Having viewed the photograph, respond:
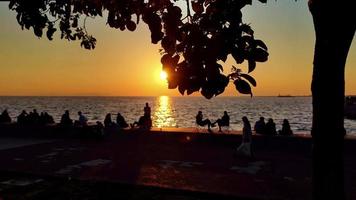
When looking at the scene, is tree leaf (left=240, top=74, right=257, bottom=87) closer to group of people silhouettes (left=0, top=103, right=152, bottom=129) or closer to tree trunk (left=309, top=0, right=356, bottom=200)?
tree trunk (left=309, top=0, right=356, bottom=200)

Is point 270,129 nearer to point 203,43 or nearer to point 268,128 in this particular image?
point 268,128

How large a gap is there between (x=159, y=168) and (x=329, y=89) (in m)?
9.94

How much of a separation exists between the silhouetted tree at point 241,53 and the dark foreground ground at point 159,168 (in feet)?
19.3

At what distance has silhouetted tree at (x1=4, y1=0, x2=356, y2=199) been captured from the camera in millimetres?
3512

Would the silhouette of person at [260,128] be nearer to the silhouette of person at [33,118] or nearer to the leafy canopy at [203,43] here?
the silhouette of person at [33,118]

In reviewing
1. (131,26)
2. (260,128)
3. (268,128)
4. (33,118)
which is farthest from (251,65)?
(33,118)

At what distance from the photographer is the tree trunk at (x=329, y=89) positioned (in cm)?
397

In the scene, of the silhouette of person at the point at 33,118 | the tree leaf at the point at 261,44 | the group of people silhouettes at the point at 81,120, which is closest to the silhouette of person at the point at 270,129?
the group of people silhouettes at the point at 81,120

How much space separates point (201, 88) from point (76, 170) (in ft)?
34.2

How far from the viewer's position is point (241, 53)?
345cm

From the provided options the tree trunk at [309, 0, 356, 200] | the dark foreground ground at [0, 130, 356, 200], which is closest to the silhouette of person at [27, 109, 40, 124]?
the dark foreground ground at [0, 130, 356, 200]

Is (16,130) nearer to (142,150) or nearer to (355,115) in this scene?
(142,150)

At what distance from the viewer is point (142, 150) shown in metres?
17.7

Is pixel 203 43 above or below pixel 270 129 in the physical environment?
above
